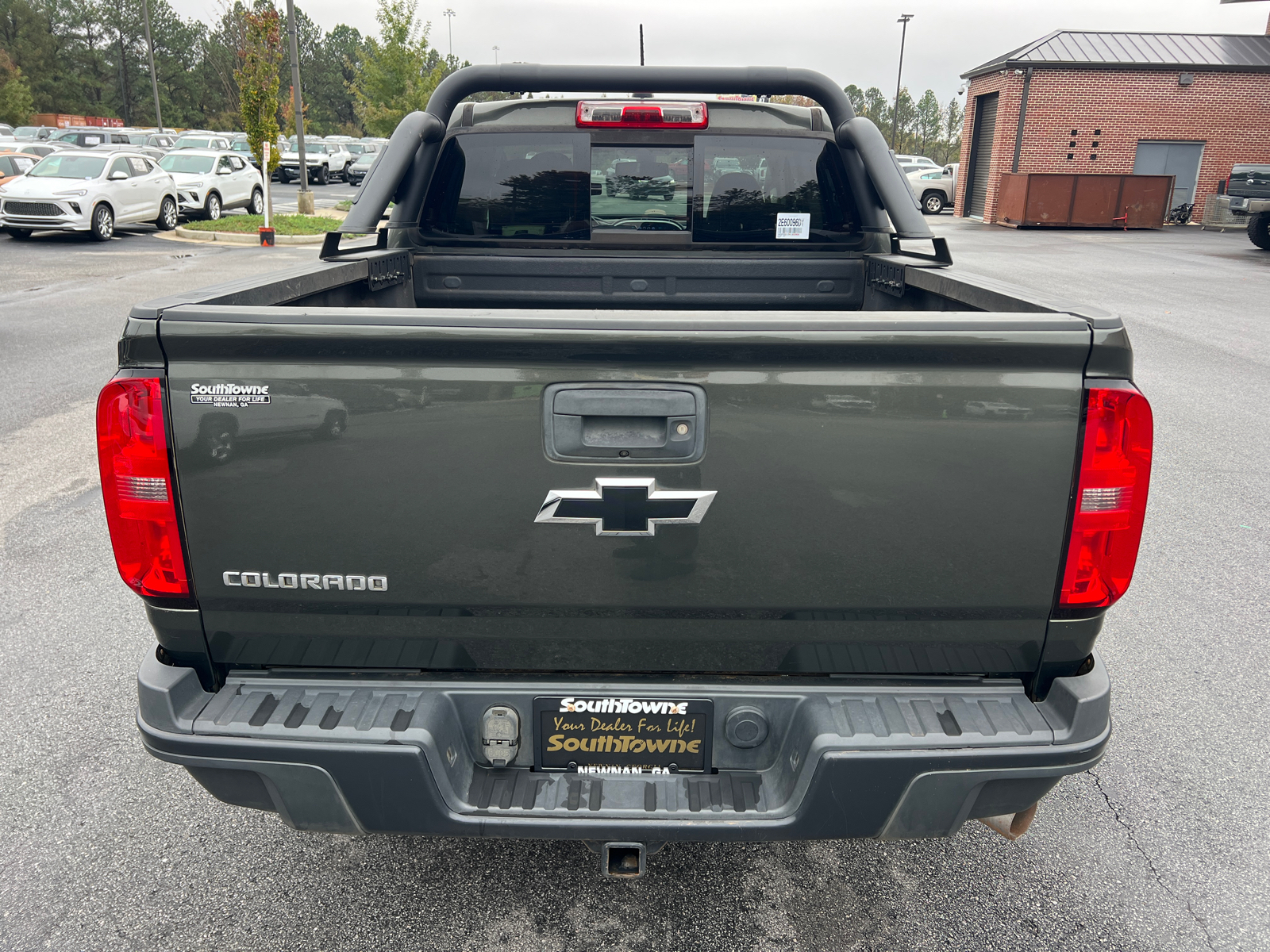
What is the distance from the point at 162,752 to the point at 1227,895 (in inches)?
113

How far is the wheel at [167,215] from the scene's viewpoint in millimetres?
21781

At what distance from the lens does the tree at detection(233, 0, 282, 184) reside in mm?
18859

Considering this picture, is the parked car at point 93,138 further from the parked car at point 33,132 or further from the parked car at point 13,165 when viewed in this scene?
the parked car at point 13,165

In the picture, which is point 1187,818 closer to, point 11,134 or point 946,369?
point 946,369

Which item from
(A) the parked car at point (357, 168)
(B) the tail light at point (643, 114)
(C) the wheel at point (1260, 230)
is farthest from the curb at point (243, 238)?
(C) the wheel at point (1260, 230)

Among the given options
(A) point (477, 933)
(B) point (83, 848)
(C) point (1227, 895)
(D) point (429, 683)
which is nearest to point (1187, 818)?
(C) point (1227, 895)

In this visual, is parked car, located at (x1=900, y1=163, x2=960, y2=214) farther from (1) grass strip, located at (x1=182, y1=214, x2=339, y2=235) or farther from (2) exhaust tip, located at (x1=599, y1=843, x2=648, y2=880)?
A: (2) exhaust tip, located at (x1=599, y1=843, x2=648, y2=880)

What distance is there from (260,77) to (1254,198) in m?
22.7

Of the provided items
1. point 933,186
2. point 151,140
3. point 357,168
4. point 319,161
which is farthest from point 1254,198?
point 151,140

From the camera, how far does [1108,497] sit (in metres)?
1.97

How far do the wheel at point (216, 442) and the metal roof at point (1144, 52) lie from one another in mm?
35508

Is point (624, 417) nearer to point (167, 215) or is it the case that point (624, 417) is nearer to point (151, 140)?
point (167, 215)

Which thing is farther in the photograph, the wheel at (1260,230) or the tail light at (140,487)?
the wheel at (1260,230)

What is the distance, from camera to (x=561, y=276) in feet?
13.6
